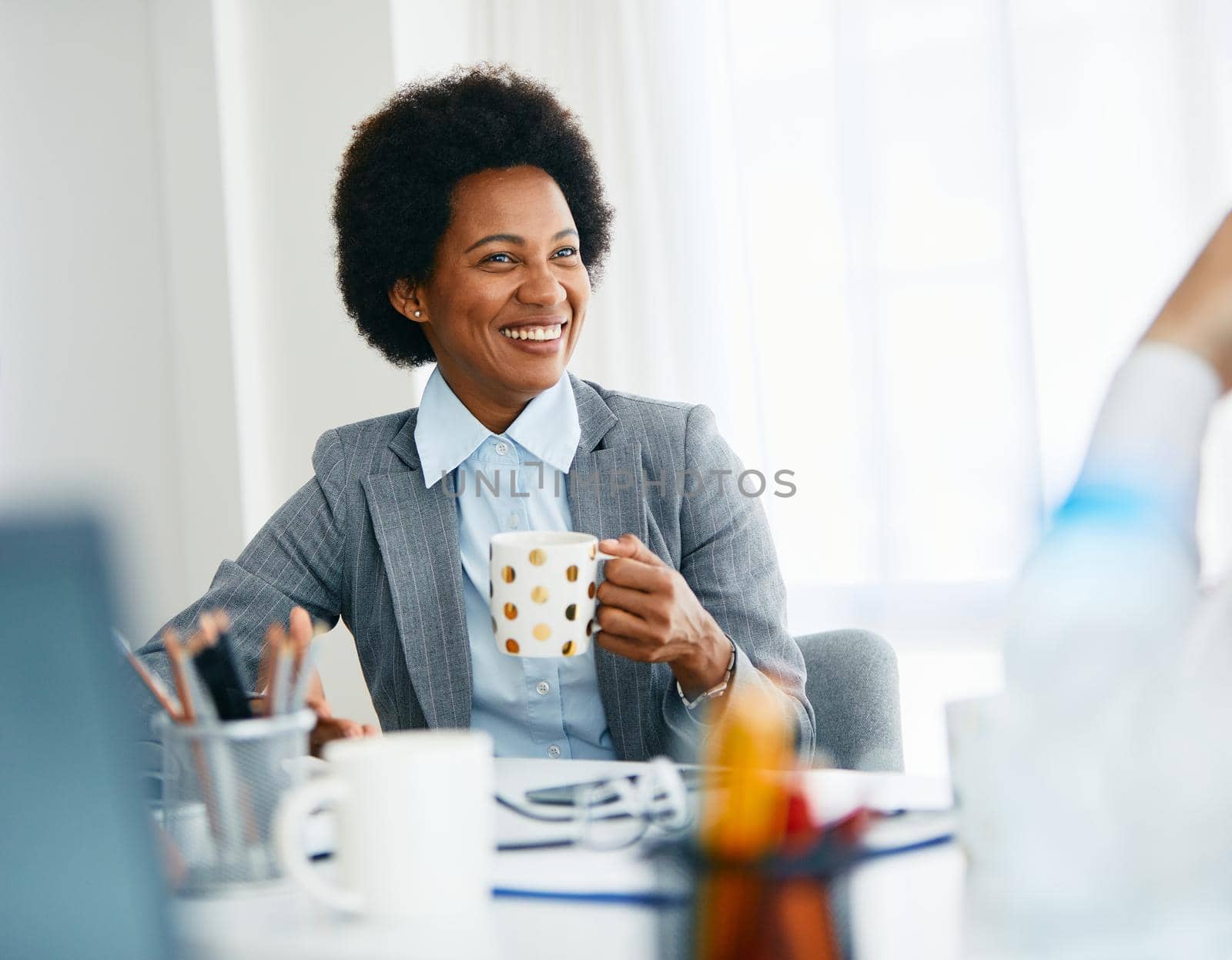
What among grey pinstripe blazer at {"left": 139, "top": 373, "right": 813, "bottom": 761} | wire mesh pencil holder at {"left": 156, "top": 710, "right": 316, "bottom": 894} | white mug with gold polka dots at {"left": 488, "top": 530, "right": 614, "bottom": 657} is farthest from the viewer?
grey pinstripe blazer at {"left": 139, "top": 373, "right": 813, "bottom": 761}

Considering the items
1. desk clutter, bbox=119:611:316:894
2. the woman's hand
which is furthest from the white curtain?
desk clutter, bbox=119:611:316:894

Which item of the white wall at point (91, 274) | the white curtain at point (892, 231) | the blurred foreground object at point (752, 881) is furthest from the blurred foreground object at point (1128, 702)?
the white wall at point (91, 274)

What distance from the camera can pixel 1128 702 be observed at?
60 cm

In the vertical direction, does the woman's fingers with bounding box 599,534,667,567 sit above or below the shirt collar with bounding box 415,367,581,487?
below

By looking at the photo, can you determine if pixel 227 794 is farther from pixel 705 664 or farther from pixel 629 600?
pixel 705 664

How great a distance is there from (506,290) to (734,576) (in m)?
0.51

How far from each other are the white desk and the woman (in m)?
0.53

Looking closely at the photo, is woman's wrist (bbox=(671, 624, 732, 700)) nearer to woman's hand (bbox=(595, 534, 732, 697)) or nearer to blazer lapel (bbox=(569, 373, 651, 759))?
woman's hand (bbox=(595, 534, 732, 697))

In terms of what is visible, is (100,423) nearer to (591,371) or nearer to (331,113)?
(331,113)

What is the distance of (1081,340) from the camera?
258 centimetres

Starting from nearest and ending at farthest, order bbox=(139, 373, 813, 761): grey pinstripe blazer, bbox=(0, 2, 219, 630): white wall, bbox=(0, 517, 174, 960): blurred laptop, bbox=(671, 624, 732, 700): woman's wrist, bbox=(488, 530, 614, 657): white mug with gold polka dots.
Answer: bbox=(0, 517, 174, 960): blurred laptop, bbox=(488, 530, 614, 657): white mug with gold polka dots, bbox=(671, 624, 732, 700): woman's wrist, bbox=(139, 373, 813, 761): grey pinstripe blazer, bbox=(0, 2, 219, 630): white wall

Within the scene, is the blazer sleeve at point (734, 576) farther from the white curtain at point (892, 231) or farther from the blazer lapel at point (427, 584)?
the white curtain at point (892, 231)

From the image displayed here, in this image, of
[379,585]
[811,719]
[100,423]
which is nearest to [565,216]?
[379,585]

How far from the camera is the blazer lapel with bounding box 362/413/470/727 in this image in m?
1.53
